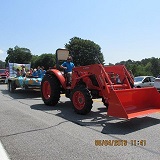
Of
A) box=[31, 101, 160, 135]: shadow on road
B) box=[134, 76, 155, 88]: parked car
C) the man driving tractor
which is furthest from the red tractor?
box=[134, 76, 155, 88]: parked car

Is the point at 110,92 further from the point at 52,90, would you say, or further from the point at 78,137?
the point at 52,90

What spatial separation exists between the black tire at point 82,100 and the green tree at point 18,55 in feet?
340

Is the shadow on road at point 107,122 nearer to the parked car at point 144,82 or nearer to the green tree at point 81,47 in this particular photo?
the parked car at point 144,82

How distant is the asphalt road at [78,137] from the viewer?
15.6ft

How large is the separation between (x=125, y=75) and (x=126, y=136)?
357 centimetres

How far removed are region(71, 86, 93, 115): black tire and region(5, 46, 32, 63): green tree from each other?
104m

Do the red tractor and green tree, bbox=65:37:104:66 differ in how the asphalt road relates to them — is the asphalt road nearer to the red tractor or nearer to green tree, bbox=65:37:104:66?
the red tractor

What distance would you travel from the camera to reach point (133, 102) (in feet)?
25.5

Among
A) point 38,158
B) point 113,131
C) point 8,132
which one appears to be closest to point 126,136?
point 113,131

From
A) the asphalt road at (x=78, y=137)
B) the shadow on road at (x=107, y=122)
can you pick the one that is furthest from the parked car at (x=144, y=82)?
the asphalt road at (x=78, y=137)

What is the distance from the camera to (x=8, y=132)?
20.6 feet

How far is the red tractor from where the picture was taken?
704 cm

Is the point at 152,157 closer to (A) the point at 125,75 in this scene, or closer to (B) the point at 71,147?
(B) the point at 71,147

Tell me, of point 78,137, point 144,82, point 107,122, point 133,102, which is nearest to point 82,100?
point 107,122
